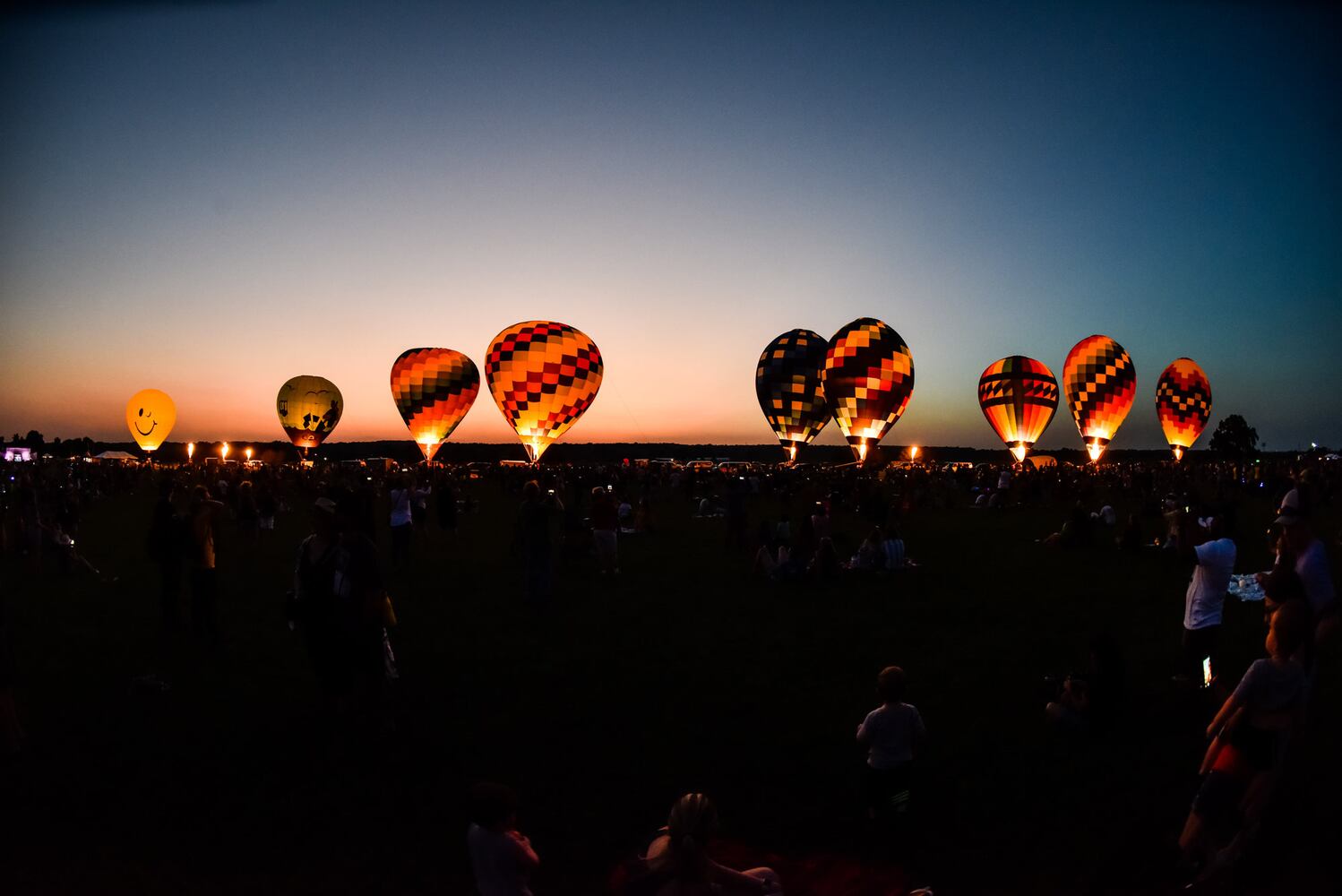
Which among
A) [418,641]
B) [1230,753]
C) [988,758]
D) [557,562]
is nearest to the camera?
[1230,753]

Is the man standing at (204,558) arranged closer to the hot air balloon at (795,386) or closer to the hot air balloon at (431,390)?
the hot air balloon at (431,390)

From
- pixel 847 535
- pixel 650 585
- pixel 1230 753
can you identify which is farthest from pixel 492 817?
pixel 847 535

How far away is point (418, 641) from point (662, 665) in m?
2.56

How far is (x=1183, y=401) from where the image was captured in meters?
47.9

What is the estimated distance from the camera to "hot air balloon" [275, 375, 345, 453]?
49.8 metres

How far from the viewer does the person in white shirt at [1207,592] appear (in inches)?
223

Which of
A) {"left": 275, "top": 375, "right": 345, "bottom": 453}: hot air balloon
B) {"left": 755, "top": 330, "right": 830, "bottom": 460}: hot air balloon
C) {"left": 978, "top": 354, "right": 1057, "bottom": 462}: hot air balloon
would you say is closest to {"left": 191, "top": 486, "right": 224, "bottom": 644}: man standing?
{"left": 755, "top": 330, "right": 830, "bottom": 460}: hot air balloon

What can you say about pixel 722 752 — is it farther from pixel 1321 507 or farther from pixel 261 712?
pixel 1321 507

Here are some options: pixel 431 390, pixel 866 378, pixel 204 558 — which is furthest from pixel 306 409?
pixel 204 558

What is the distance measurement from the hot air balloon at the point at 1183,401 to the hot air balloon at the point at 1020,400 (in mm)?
11328

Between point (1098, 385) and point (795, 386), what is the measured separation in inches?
610

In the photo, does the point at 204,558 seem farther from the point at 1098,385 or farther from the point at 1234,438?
the point at 1234,438

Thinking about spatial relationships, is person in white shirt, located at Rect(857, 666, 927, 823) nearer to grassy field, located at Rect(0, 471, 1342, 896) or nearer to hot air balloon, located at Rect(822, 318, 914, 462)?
grassy field, located at Rect(0, 471, 1342, 896)

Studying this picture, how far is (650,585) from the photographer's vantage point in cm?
1155
